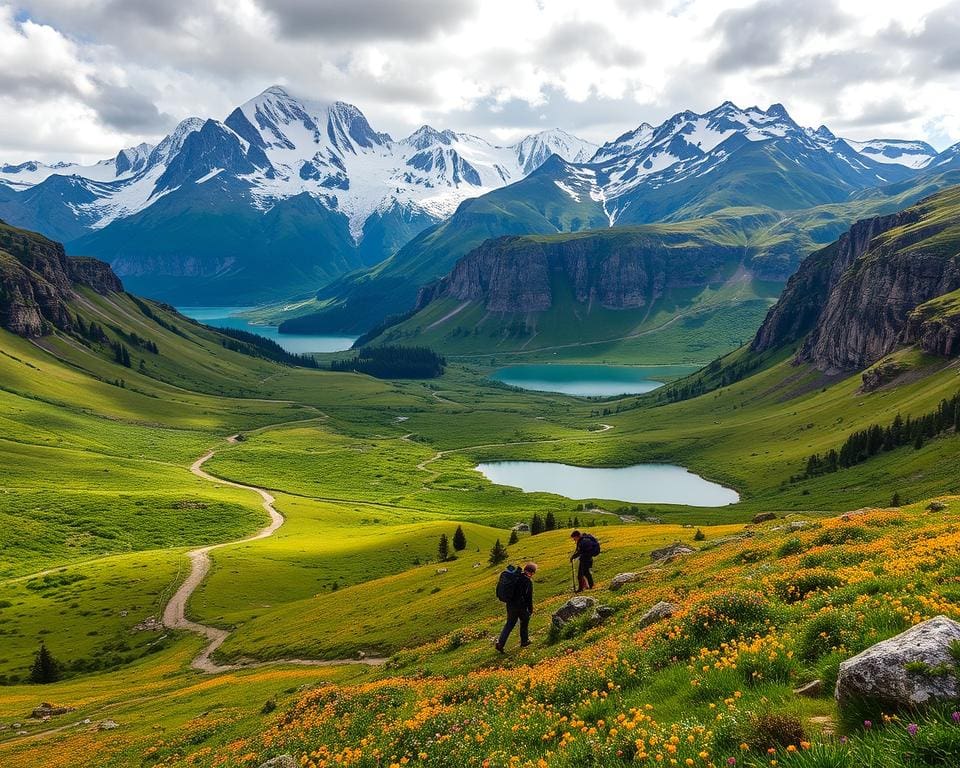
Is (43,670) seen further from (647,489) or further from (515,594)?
(647,489)

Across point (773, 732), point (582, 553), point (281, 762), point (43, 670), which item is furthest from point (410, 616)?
point (773, 732)

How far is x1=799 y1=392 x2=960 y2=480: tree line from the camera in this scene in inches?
5172

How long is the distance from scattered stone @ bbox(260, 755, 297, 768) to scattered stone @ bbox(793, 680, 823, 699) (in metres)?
13.6

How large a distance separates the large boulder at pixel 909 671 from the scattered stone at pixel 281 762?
14.8 metres

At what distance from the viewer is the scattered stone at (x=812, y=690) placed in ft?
37.7

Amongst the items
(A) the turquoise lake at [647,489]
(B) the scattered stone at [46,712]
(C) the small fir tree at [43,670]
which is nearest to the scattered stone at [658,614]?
(B) the scattered stone at [46,712]

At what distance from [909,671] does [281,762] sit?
53.7 ft

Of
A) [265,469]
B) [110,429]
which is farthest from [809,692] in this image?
[110,429]

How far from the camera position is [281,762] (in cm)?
1805

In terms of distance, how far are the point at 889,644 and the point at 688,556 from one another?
31.7 meters

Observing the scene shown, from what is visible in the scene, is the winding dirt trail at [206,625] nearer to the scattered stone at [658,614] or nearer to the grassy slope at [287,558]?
the grassy slope at [287,558]

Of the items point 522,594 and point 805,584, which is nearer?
point 805,584

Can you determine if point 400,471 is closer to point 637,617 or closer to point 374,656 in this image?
point 374,656

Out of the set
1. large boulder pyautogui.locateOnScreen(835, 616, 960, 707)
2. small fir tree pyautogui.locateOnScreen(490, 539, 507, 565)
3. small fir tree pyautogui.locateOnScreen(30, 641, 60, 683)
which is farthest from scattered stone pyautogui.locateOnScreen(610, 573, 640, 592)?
small fir tree pyautogui.locateOnScreen(30, 641, 60, 683)
